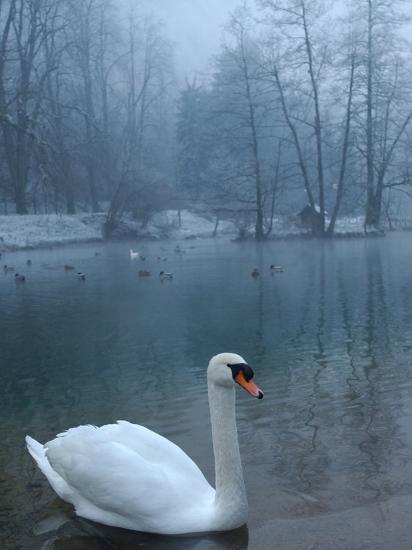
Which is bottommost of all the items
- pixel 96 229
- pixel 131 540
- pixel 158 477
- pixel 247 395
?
pixel 131 540

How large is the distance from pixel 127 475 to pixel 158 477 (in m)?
0.18

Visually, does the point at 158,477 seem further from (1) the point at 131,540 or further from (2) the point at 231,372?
(2) the point at 231,372

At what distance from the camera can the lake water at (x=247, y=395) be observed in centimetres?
415

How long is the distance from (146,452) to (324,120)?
3883cm

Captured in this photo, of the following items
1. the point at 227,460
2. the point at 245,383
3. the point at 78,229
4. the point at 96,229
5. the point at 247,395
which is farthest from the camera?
the point at 96,229

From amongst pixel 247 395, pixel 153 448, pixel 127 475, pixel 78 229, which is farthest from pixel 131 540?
pixel 78 229

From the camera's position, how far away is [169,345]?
952cm

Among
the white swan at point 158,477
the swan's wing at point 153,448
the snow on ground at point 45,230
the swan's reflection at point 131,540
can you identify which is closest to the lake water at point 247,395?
the swan's reflection at point 131,540

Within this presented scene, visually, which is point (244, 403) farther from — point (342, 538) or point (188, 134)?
point (188, 134)

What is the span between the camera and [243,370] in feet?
13.0

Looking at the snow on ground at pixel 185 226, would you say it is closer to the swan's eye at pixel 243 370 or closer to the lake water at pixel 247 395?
the lake water at pixel 247 395

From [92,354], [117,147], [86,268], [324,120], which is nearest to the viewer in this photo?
[92,354]

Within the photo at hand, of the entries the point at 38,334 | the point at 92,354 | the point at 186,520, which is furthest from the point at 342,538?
the point at 38,334

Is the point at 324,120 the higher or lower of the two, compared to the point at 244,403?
higher
